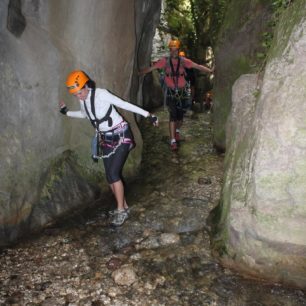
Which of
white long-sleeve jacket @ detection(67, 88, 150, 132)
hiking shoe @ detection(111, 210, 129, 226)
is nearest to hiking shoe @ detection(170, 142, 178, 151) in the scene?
hiking shoe @ detection(111, 210, 129, 226)

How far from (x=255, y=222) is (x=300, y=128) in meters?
1.40

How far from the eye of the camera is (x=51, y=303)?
529 cm

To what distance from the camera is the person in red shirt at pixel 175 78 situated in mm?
9672

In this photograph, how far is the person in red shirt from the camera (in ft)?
31.7

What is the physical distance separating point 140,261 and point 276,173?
2.62m

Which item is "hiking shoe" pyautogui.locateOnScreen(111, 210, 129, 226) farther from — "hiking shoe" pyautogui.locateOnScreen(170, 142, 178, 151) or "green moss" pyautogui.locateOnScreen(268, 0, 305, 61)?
"green moss" pyautogui.locateOnScreen(268, 0, 305, 61)

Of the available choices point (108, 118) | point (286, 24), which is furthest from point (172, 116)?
point (286, 24)

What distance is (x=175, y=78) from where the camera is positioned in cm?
1005

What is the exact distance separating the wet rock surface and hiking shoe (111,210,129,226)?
0.12 metres

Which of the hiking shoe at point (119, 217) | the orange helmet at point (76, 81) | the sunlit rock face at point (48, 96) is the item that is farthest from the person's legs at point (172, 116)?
the orange helmet at point (76, 81)

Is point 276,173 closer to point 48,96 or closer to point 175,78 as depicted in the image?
point 48,96

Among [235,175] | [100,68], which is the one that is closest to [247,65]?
[100,68]

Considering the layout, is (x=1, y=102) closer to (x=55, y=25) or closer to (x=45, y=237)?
(x=55, y=25)

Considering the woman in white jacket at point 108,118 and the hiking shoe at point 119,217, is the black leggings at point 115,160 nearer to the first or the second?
the woman in white jacket at point 108,118
